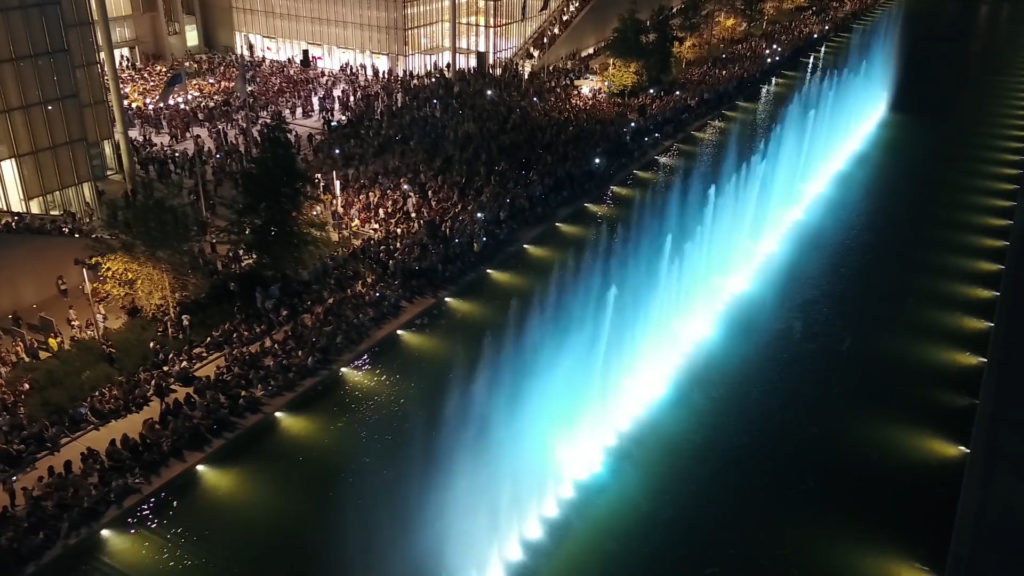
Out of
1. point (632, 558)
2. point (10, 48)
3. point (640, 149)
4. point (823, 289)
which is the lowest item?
point (632, 558)

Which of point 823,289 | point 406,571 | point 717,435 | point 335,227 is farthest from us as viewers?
point 335,227

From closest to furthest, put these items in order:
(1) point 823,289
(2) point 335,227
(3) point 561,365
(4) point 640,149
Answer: (3) point 561,365
(1) point 823,289
(2) point 335,227
(4) point 640,149

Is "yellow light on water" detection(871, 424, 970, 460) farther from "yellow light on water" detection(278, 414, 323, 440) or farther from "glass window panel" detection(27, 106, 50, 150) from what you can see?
"glass window panel" detection(27, 106, 50, 150)

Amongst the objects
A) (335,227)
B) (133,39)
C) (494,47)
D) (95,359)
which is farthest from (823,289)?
(133,39)

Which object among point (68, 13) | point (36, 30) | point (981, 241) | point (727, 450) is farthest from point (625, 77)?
point (727, 450)

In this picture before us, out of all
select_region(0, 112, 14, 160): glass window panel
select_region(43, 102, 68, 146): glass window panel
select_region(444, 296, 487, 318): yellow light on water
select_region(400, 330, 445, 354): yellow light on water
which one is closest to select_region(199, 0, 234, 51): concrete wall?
select_region(43, 102, 68, 146): glass window panel

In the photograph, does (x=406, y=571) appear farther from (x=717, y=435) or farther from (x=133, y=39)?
(x=133, y=39)

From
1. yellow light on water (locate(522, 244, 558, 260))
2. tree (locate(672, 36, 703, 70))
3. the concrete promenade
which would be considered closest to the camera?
the concrete promenade
